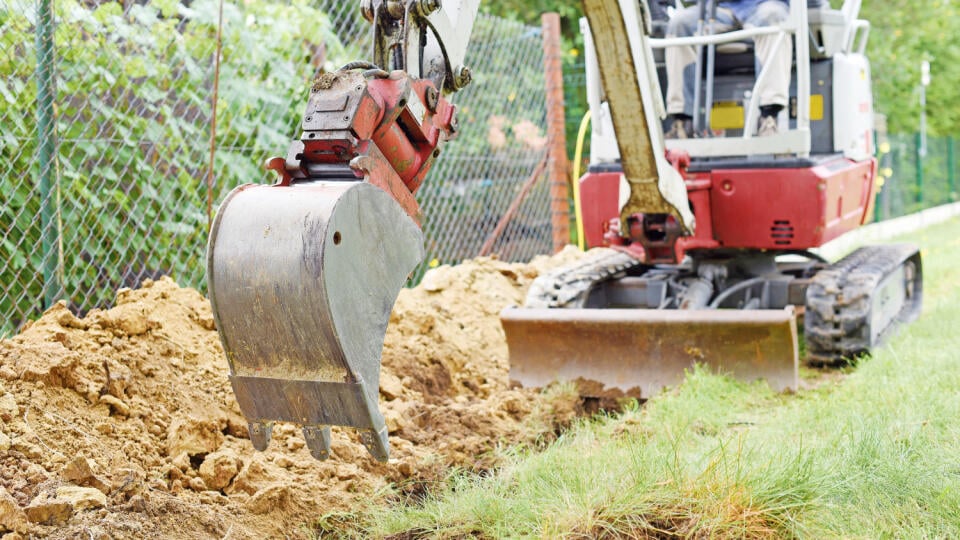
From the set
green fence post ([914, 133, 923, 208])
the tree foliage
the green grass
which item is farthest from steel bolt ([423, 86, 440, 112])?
green fence post ([914, 133, 923, 208])

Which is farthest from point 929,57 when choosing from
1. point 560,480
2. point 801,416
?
point 560,480

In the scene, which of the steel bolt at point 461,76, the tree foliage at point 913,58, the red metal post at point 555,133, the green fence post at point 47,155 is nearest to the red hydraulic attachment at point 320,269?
the steel bolt at point 461,76

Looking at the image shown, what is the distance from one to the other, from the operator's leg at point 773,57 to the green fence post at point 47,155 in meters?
3.57

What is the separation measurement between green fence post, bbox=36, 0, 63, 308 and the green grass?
2.16 m

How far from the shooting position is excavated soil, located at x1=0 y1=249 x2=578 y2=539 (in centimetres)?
324

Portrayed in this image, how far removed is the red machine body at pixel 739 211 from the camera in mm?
5449

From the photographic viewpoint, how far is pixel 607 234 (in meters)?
5.77

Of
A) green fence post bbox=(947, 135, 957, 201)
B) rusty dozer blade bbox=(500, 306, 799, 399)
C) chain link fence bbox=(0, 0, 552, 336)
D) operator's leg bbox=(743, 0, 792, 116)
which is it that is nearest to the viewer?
chain link fence bbox=(0, 0, 552, 336)

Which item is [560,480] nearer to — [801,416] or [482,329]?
[801,416]

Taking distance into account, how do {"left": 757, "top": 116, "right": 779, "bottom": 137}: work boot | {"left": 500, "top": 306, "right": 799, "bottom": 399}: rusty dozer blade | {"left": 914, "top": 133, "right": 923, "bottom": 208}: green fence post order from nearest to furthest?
{"left": 500, "top": 306, "right": 799, "bottom": 399}: rusty dozer blade → {"left": 757, "top": 116, "right": 779, "bottom": 137}: work boot → {"left": 914, "top": 133, "right": 923, "bottom": 208}: green fence post

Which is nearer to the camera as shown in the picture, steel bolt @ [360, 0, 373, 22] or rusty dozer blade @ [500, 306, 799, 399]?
steel bolt @ [360, 0, 373, 22]

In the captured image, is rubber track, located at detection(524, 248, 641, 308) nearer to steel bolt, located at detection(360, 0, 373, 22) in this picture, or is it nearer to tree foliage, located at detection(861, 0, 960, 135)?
steel bolt, located at detection(360, 0, 373, 22)

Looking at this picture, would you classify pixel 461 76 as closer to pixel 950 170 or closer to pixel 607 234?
pixel 607 234

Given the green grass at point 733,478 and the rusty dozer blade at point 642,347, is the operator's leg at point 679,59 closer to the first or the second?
the rusty dozer blade at point 642,347
